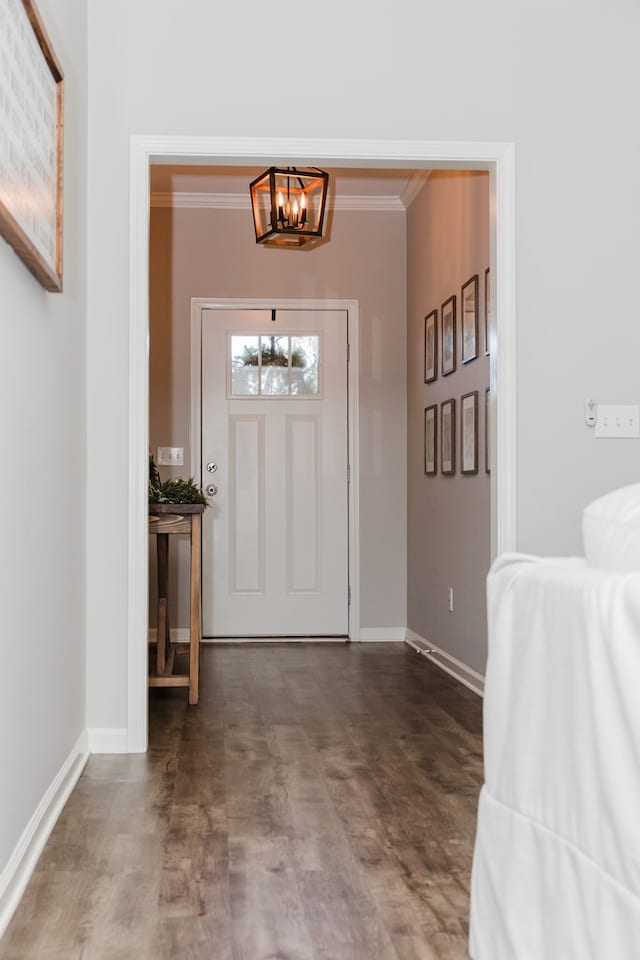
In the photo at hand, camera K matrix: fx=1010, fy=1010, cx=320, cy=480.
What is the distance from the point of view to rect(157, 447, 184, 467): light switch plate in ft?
19.9

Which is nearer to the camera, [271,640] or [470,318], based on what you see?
[470,318]

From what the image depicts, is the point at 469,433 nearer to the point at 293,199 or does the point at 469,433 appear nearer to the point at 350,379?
the point at 293,199

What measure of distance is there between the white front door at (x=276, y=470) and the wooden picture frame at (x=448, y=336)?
1.07 m

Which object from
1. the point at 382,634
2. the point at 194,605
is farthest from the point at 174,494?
the point at 382,634

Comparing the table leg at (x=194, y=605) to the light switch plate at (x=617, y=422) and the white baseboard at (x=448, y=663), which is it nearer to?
the white baseboard at (x=448, y=663)

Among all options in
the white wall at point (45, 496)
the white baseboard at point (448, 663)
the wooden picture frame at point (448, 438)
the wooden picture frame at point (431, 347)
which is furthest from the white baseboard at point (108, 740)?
the wooden picture frame at point (431, 347)

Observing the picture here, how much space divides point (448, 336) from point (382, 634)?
200cm

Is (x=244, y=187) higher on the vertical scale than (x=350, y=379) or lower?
higher

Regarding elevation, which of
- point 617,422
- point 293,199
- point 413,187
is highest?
point 413,187

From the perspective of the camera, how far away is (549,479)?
3.42m

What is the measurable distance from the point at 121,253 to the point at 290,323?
112 inches

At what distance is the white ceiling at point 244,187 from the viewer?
5727 mm

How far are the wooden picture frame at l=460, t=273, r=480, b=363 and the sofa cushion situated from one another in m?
3.17

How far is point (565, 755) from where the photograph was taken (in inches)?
54.4
